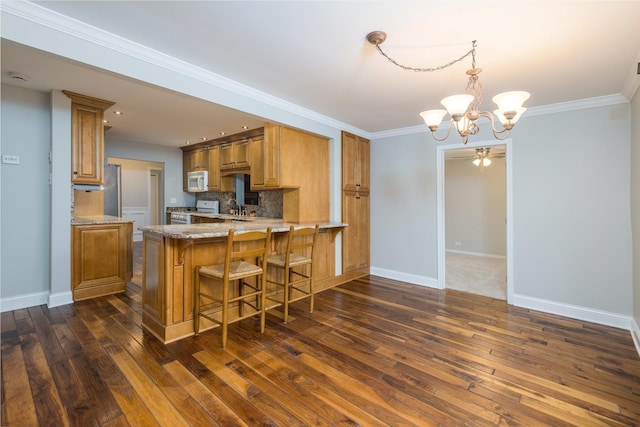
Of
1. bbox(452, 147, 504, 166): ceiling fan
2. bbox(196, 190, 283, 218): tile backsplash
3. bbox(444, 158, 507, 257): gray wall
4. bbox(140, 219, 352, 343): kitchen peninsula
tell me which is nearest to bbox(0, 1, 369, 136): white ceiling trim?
bbox(140, 219, 352, 343): kitchen peninsula

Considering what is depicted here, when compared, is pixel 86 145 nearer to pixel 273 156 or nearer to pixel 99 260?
pixel 99 260

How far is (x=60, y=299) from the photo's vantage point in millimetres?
3209

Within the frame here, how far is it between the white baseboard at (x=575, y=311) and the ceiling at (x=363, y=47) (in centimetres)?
224

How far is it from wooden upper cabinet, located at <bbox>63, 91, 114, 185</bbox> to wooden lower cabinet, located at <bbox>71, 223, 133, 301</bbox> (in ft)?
2.01

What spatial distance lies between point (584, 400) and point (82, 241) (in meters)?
4.78

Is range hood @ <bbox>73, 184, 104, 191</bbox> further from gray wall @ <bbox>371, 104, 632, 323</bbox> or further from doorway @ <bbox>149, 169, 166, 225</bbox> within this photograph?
gray wall @ <bbox>371, 104, 632, 323</bbox>

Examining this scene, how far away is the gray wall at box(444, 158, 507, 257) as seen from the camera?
20.5 ft

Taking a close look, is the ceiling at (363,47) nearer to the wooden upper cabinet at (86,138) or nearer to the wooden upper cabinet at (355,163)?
the wooden upper cabinet at (86,138)

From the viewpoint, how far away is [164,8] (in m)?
1.74

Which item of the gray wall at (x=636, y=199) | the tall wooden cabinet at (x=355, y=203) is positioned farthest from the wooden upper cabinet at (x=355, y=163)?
the gray wall at (x=636, y=199)

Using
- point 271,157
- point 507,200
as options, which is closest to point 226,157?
point 271,157

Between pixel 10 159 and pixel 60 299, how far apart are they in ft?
5.09

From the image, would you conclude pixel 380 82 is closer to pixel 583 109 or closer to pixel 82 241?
pixel 583 109

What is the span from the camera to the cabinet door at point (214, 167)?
5703 millimetres
